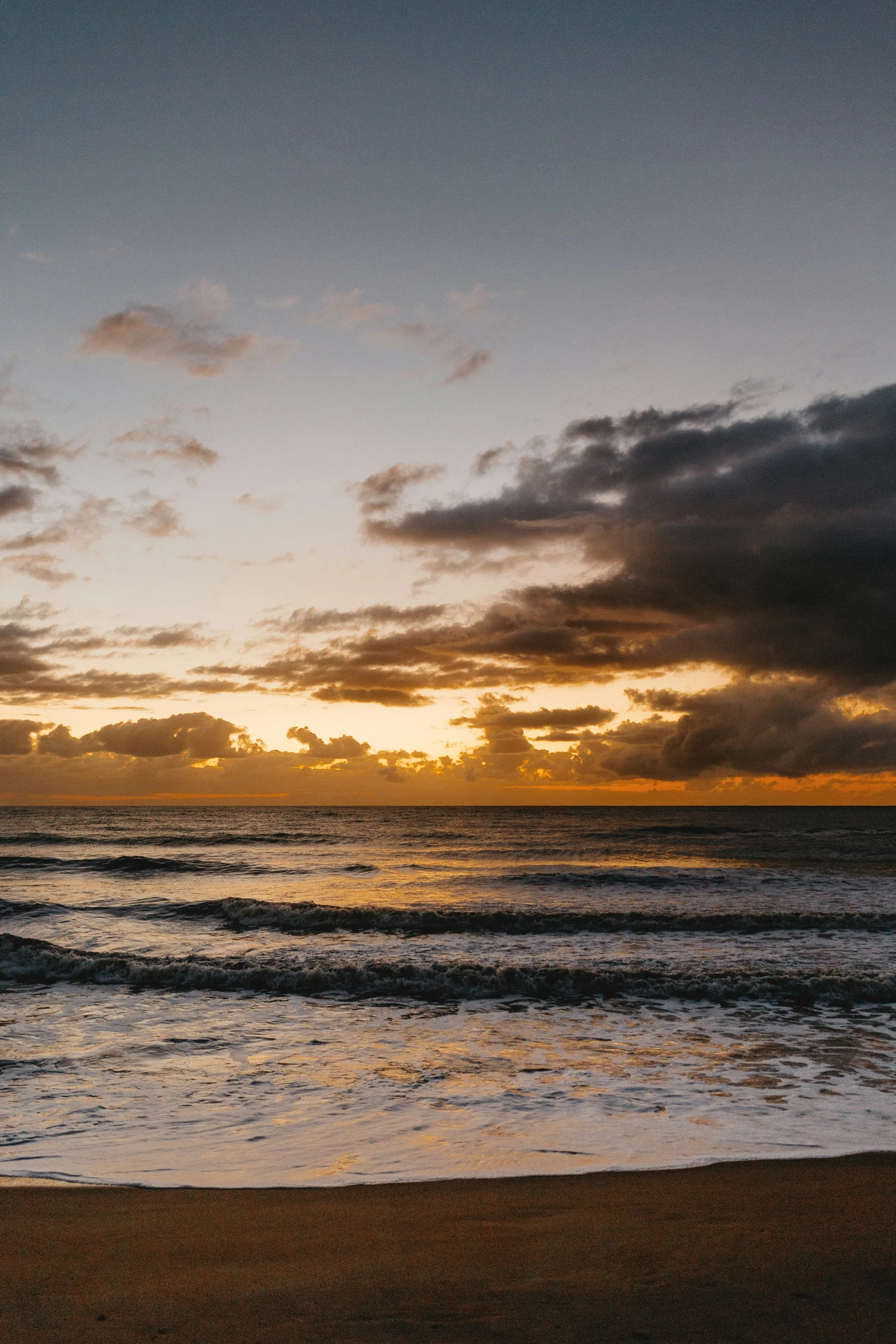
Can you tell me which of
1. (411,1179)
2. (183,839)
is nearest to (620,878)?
(411,1179)

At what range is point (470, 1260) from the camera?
4574 mm

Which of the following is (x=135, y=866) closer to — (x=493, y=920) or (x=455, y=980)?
(x=493, y=920)

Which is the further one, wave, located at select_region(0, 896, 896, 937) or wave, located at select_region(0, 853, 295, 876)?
wave, located at select_region(0, 853, 295, 876)

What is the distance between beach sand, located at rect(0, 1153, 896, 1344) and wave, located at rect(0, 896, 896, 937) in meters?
14.1

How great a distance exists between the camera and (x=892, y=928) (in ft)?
65.9

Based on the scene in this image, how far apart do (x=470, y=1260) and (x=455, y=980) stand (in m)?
9.28

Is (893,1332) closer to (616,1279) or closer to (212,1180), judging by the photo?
(616,1279)

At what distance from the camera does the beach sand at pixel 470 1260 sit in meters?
3.85

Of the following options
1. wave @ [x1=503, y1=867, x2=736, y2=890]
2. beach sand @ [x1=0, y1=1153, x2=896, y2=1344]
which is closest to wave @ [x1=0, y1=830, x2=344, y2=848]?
wave @ [x1=503, y1=867, x2=736, y2=890]

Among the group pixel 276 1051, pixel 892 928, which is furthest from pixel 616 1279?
pixel 892 928

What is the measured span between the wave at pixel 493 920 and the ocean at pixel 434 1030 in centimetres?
10

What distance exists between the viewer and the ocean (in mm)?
6559

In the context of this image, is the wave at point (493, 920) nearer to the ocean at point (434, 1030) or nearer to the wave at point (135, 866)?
the ocean at point (434, 1030)

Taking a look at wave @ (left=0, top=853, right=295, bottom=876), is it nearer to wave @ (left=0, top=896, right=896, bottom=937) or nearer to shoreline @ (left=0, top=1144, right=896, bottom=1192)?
wave @ (left=0, top=896, right=896, bottom=937)
